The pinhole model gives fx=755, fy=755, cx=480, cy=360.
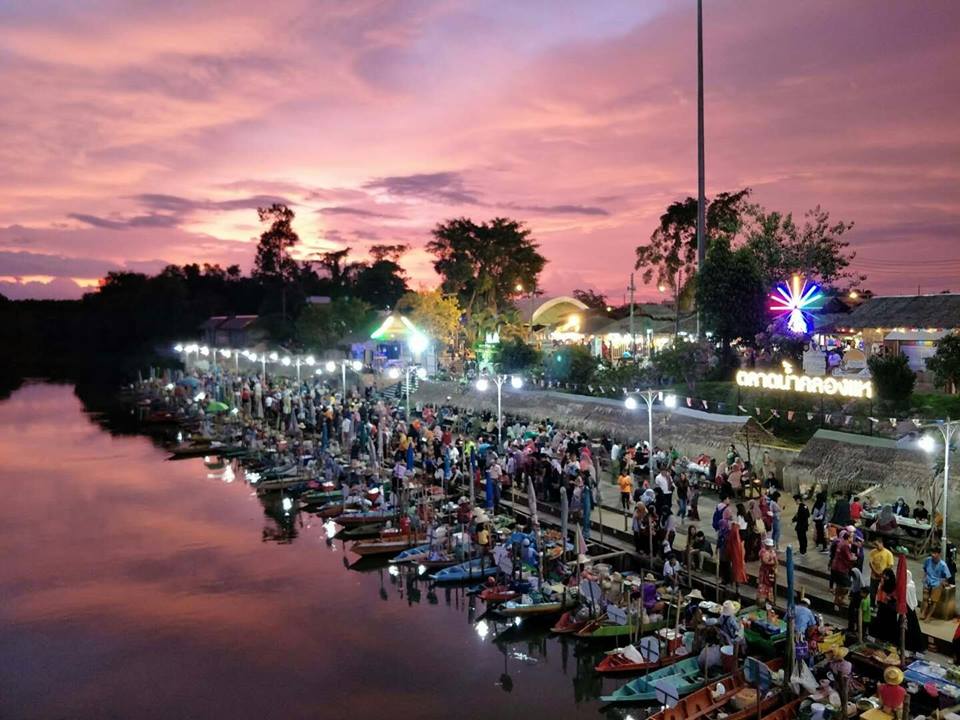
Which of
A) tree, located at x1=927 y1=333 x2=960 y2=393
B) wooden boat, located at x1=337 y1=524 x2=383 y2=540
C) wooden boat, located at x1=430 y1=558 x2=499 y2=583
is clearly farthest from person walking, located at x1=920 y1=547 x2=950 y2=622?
wooden boat, located at x1=337 y1=524 x2=383 y2=540

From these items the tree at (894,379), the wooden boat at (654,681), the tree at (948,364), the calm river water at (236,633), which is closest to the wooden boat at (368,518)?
the calm river water at (236,633)

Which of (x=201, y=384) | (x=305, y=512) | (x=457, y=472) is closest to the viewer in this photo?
(x=457, y=472)

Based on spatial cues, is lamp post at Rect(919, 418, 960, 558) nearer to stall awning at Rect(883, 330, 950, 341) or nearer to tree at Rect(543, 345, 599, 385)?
stall awning at Rect(883, 330, 950, 341)

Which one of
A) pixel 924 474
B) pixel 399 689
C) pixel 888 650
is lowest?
pixel 399 689

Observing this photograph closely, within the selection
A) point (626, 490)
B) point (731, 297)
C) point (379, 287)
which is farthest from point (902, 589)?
point (379, 287)

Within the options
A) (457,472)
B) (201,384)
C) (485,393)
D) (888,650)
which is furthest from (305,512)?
(201,384)

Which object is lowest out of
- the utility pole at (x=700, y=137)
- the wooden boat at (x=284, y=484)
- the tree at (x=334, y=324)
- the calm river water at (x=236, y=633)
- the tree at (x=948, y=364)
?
the calm river water at (x=236, y=633)

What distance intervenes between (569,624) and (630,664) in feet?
7.44

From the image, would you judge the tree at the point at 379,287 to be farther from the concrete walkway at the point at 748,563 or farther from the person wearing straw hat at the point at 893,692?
the person wearing straw hat at the point at 893,692

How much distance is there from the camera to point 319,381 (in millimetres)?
61375

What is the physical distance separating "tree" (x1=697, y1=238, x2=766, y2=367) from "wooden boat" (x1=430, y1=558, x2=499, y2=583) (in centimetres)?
1973

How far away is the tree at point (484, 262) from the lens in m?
63.2

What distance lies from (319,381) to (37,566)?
35861 millimetres

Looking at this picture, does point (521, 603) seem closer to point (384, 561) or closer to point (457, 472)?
point (384, 561)
